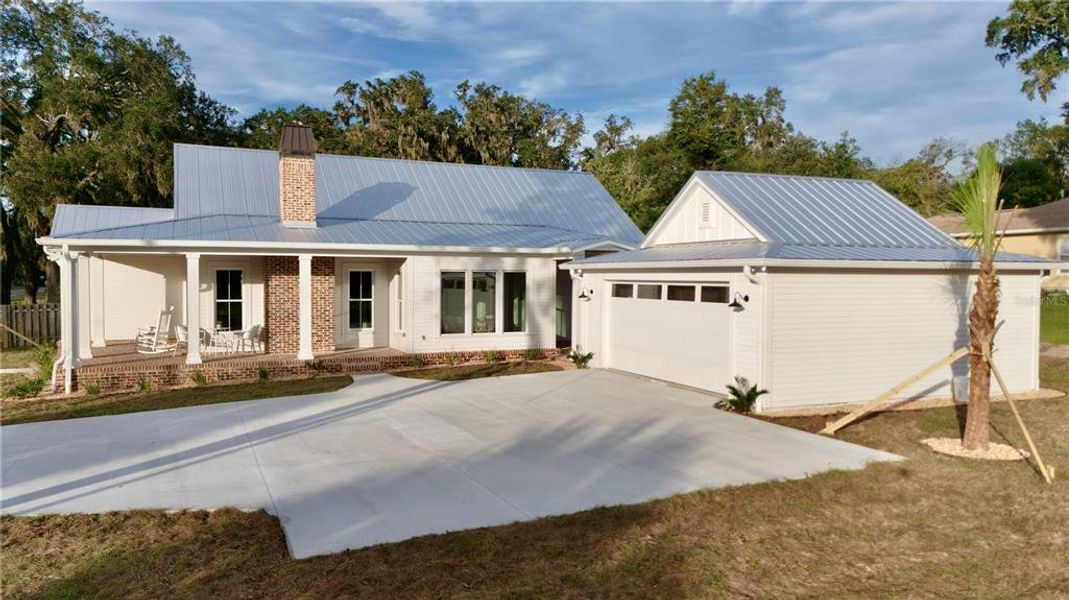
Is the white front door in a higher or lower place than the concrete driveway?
higher

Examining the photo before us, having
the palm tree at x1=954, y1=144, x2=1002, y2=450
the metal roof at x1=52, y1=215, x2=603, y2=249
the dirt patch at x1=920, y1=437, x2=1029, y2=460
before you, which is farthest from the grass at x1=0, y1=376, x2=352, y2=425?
the palm tree at x1=954, y1=144, x2=1002, y2=450

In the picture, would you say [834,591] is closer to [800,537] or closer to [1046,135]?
[800,537]

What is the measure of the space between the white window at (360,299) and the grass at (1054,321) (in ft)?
55.9

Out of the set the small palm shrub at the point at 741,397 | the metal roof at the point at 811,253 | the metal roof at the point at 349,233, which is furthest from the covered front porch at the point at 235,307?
the small palm shrub at the point at 741,397

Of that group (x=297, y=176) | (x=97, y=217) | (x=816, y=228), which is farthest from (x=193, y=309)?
(x=816, y=228)

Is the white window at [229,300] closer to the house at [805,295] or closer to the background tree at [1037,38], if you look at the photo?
the house at [805,295]

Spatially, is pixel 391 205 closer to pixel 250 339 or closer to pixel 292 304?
pixel 292 304

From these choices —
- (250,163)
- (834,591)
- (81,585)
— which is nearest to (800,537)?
(834,591)

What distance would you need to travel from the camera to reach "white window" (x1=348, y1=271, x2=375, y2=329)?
1825cm

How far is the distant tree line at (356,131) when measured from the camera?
91.3ft

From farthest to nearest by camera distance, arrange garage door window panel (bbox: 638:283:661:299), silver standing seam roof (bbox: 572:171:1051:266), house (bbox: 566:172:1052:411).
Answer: garage door window panel (bbox: 638:283:661:299)
silver standing seam roof (bbox: 572:171:1051:266)
house (bbox: 566:172:1052:411)

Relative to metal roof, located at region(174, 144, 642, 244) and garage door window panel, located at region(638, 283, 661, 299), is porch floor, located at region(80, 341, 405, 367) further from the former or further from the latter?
garage door window panel, located at region(638, 283, 661, 299)

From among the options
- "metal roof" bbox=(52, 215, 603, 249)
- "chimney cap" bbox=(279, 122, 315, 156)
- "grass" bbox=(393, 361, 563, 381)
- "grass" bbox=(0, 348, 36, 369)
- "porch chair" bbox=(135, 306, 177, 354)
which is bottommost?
"grass" bbox=(0, 348, 36, 369)

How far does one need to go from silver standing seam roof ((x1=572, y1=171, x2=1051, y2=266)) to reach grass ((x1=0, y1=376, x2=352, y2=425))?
672cm
